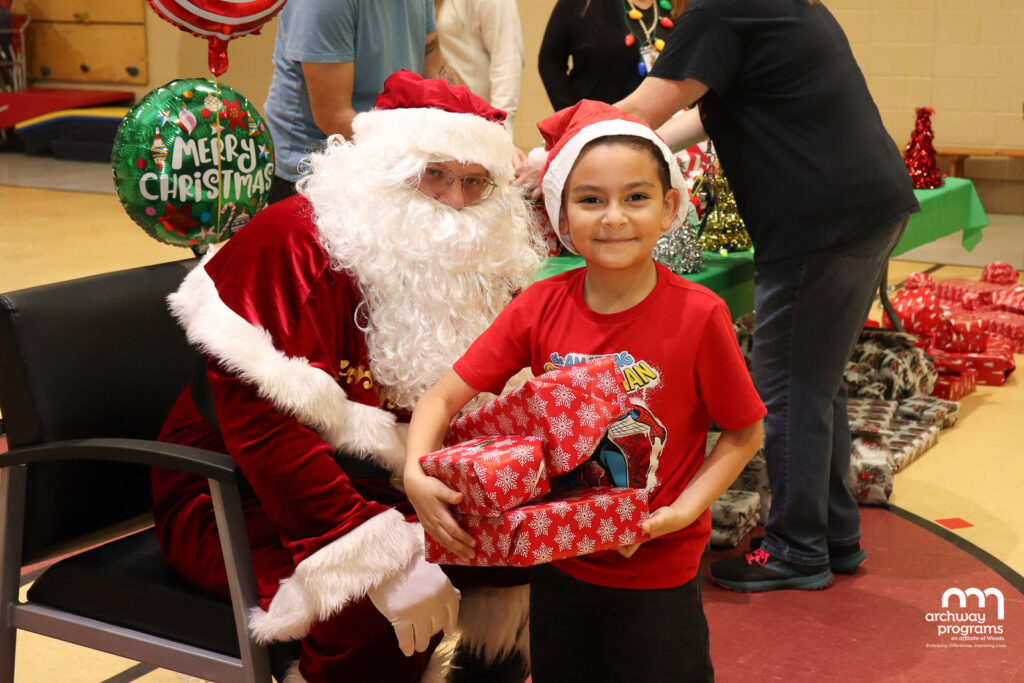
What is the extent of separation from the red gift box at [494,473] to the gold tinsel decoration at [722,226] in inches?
74.9

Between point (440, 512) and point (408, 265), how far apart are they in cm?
57

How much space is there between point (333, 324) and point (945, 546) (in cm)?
202

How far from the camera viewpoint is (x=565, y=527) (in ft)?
4.35

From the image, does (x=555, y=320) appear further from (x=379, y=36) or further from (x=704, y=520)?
(x=379, y=36)

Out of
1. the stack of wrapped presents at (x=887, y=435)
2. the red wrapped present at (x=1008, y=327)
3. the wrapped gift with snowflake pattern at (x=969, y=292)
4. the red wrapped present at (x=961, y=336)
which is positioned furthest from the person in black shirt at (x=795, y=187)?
the wrapped gift with snowflake pattern at (x=969, y=292)

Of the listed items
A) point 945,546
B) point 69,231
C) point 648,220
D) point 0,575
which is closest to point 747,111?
point 648,220

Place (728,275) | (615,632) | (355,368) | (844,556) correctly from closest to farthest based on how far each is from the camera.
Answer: (615,632), (355,368), (844,556), (728,275)

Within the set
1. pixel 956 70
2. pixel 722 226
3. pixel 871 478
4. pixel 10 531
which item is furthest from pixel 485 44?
pixel 956 70

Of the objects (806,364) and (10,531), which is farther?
(806,364)

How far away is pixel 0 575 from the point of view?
174 centimetres

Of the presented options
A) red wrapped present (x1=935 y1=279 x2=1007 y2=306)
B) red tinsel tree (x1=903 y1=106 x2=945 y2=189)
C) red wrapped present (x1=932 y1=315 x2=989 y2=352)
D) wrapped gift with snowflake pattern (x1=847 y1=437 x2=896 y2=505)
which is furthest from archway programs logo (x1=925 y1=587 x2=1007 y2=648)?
red wrapped present (x1=935 y1=279 x2=1007 y2=306)

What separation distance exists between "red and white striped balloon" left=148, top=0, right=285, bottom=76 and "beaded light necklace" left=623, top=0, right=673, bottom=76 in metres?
1.79

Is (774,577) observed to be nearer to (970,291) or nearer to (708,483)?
(708,483)

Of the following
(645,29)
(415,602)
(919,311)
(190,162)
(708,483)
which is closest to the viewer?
(708,483)
